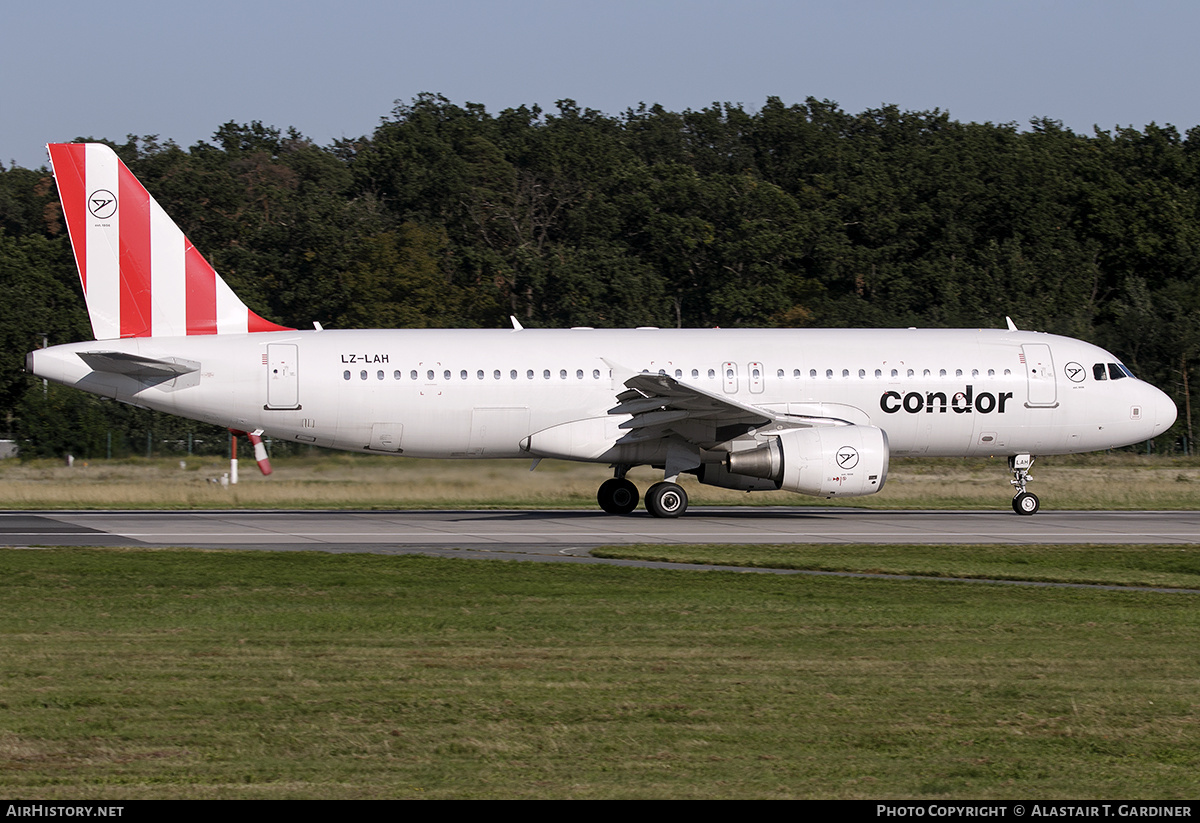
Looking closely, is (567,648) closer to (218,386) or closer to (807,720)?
(807,720)

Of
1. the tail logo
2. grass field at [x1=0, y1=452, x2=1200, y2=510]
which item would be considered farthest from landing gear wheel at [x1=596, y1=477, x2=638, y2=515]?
the tail logo

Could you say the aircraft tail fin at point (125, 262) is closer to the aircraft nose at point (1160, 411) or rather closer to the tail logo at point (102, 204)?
the tail logo at point (102, 204)

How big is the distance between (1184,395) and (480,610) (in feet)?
123

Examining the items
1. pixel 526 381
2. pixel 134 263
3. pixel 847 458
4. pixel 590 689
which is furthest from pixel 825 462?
pixel 590 689

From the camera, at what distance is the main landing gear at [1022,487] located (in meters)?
27.2

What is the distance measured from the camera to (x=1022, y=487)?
27.7 meters

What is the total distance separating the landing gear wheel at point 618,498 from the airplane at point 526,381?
3 centimetres

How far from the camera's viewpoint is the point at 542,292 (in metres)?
55.0

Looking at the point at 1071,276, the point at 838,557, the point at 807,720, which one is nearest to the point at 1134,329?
the point at 1071,276

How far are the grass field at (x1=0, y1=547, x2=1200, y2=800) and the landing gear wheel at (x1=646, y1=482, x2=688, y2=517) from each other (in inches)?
385

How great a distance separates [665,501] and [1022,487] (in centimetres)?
776

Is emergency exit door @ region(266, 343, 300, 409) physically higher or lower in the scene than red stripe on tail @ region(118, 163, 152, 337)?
lower

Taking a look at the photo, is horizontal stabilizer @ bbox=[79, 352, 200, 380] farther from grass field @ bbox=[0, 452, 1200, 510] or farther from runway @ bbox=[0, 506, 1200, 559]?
grass field @ bbox=[0, 452, 1200, 510]

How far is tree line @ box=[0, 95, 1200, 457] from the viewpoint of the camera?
2071 inches
